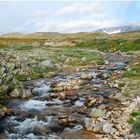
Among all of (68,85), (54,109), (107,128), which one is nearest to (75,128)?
(107,128)

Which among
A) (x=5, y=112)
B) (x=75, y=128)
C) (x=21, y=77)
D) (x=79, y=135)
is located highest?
(x=21, y=77)

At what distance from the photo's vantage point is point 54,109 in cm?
3431

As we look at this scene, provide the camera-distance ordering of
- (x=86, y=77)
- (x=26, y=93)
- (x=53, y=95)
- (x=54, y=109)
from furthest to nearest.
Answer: (x=86, y=77), (x=53, y=95), (x=26, y=93), (x=54, y=109)

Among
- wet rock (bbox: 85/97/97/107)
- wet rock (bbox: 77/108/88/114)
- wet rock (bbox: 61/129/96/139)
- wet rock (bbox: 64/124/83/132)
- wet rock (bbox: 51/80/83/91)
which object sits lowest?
wet rock (bbox: 61/129/96/139)

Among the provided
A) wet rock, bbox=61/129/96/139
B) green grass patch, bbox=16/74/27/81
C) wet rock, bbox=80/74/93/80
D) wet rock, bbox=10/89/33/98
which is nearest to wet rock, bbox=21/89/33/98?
wet rock, bbox=10/89/33/98

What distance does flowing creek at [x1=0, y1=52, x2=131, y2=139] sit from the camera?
27.9 m

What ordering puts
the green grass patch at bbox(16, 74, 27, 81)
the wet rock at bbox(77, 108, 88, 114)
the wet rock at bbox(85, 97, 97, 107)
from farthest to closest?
the green grass patch at bbox(16, 74, 27, 81)
the wet rock at bbox(85, 97, 97, 107)
the wet rock at bbox(77, 108, 88, 114)

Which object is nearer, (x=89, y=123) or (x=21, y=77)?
(x=89, y=123)

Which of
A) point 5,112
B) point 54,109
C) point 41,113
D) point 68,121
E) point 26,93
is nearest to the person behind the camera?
point 68,121

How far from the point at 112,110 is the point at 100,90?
9689 millimetres

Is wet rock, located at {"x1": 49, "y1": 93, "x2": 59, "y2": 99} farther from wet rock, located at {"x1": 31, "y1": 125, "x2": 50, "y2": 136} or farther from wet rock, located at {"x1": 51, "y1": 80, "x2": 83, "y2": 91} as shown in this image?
wet rock, located at {"x1": 31, "y1": 125, "x2": 50, "y2": 136}

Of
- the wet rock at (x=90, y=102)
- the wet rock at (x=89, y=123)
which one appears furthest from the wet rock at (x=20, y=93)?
the wet rock at (x=89, y=123)

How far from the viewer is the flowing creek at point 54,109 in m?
27.9

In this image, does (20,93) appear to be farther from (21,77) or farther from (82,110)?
(21,77)
